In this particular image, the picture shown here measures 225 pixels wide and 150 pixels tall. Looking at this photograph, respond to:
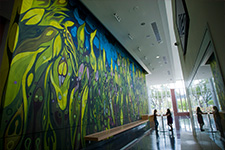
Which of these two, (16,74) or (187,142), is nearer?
(16,74)

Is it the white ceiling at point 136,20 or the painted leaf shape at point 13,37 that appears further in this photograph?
the white ceiling at point 136,20

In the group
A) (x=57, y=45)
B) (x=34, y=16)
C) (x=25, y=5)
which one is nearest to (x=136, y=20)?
(x=57, y=45)

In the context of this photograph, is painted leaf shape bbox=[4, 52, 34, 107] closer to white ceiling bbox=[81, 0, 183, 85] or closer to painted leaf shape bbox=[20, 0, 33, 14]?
painted leaf shape bbox=[20, 0, 33, 14]

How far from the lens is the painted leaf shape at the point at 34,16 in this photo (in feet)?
9.47

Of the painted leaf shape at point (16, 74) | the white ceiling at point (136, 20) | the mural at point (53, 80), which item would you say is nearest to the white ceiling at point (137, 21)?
the white ceiling at point (136, 20)

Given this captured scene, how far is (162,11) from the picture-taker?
5570 millimetres

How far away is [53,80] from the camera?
3.21 m

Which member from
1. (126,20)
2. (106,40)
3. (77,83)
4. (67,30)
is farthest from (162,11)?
(77,83)

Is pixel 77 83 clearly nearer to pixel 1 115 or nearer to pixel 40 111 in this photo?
pixel 40 111

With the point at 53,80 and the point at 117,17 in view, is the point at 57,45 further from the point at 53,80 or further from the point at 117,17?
the point at 117,17

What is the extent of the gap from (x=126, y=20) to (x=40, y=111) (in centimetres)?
471

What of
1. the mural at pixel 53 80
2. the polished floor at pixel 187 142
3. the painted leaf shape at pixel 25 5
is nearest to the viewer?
the polished floor at pixel 187 142

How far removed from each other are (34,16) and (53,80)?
149 centimetres

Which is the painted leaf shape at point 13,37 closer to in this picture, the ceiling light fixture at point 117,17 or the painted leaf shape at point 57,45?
the painted leaf shape at point 57,45
